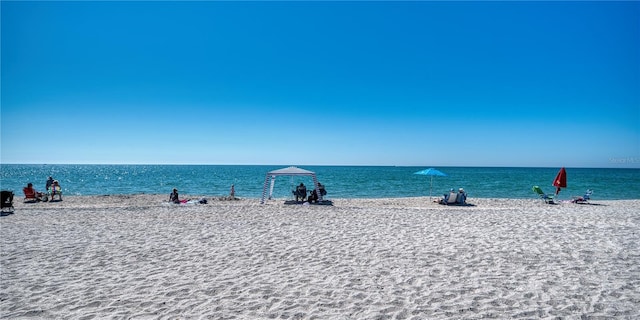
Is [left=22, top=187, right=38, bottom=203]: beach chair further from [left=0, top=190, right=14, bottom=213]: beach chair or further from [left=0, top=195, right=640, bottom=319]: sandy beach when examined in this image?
[left=0, top=195, right=640, bottom=319]: sandy beach

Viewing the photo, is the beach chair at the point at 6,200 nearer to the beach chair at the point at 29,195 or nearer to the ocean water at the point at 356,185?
→ the beach chair at the point at 29,195

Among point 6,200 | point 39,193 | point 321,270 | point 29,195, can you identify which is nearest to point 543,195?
point 321,270

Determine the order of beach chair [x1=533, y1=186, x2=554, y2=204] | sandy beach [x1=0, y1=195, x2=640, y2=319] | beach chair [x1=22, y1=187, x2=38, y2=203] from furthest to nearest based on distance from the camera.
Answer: beach chair [x1=533, y1=186, x2=554, y2=204], beach chair [x1=22, y1=187, x2=38, y2=203], sandy beach [x1=0, y1=195, x2=640, y2=319]

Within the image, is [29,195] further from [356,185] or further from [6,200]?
[356,185]

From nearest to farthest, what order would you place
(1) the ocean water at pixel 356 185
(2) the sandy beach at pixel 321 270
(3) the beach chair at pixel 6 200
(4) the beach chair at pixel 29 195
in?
(2) the sandy beach at pixel 321 270 < (3) the beach chair at pixel 6 200 < (4) the beach chair at pixel 29 195 < (1) the ocean water at pixel 356 185

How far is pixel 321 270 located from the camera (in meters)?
5.79

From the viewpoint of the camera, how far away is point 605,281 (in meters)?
5.22

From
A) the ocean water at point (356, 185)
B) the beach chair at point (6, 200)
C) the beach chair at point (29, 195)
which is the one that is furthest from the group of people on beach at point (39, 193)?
the ocean water at point (356, 185)

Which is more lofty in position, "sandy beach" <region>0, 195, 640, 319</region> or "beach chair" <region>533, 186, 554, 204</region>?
"beach chair" <region>533, 186, 554, 204</region>

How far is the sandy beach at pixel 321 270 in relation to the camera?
4.35m

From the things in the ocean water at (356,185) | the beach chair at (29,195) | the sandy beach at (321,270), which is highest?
the beach chair at (29,195)

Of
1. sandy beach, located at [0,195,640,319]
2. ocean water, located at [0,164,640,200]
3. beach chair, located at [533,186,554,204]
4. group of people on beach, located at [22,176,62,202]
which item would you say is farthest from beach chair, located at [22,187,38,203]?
beach chair, located at [533,186,554,204]

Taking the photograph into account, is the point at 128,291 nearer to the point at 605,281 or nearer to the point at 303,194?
the point at 605,281

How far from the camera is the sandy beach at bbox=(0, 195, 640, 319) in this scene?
14.3 ft
